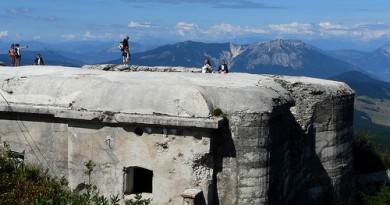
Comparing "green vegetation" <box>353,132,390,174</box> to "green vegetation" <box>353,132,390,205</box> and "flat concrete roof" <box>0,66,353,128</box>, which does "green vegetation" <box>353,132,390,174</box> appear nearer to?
"green vegetation" <box>353,132,390,205</box>

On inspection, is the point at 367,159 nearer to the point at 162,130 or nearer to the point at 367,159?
the point at 367,159

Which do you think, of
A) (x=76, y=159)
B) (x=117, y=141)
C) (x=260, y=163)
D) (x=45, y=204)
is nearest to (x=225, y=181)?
(x=260, y=163)

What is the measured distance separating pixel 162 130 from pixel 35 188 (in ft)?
9.03

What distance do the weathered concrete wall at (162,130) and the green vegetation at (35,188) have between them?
1.52ft

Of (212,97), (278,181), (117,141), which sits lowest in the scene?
(278,181)

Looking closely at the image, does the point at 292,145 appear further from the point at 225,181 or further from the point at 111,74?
the point at 111,74

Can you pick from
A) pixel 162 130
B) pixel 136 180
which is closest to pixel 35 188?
pixel 162 130

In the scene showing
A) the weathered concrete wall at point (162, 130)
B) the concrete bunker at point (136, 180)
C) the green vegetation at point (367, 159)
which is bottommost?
the green vegetation at point (367, 159)

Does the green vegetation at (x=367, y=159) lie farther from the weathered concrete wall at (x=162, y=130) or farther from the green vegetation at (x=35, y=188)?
the green vegetation at (x=35, y=188)

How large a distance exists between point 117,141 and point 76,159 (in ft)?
3.73

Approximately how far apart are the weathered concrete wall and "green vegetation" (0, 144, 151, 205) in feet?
1.52

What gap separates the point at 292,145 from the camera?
43.4 ft

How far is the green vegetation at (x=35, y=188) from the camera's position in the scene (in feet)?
30.1

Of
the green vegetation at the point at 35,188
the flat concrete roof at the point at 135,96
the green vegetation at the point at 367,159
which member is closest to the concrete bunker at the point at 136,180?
the green vegetation at the point at 35,188
